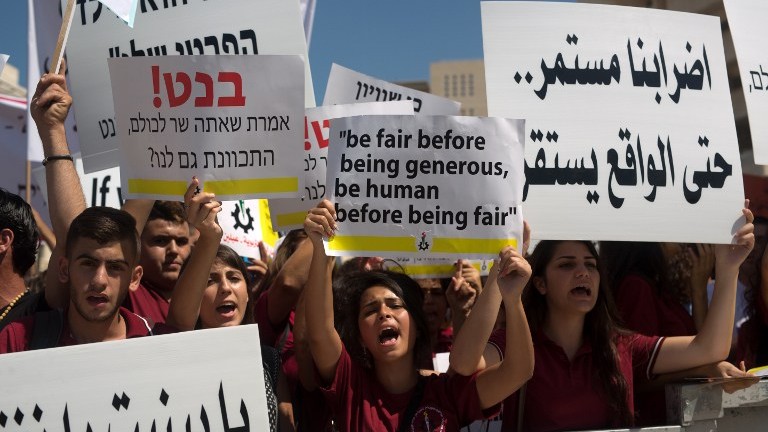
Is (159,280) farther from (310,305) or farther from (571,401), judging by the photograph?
(571,401)

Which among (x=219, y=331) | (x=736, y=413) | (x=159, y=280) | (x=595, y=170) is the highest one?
(x=595, y=170)

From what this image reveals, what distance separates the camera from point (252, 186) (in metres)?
3.66

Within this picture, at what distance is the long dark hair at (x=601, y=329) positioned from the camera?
358cm

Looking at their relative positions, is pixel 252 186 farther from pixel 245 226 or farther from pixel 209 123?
pixel 245 226

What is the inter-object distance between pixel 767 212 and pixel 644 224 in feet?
7.16

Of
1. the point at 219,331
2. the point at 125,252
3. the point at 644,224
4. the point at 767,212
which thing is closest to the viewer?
the point at 219,331

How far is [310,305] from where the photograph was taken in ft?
11.3

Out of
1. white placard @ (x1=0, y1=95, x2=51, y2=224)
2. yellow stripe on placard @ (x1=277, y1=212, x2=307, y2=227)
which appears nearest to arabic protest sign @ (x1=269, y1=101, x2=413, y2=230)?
yellow stripe on placard @ (x1=277, y1=212, x2=307, y2=227)

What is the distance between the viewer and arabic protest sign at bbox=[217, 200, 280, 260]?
5.66 metres

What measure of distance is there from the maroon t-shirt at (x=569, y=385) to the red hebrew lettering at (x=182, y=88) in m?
1.63

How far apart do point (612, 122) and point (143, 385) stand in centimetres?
235

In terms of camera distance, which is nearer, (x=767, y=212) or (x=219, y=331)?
(x=219, y=331)

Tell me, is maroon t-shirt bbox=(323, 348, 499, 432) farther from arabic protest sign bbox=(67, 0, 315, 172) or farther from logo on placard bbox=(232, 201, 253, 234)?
logo on placard bbox=(232, 201, 253, 234)

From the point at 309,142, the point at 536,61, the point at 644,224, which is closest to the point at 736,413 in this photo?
the point at 644,224
